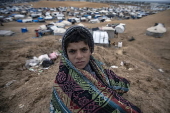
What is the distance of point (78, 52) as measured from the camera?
4.37 feet

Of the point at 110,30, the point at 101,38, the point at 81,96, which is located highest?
the point at 110,30

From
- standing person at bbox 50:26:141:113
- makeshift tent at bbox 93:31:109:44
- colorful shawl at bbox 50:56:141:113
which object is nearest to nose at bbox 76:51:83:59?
standing person at bbox 50:26:141:113

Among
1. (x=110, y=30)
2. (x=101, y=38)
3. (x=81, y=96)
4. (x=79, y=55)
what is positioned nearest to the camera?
(x=81, y=96)

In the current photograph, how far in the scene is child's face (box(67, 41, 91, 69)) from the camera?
1313 mm

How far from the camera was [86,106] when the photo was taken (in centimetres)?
107

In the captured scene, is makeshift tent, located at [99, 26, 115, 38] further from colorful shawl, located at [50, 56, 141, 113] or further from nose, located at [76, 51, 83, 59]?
colorful shawl, located at [50, 56, 141, 113]

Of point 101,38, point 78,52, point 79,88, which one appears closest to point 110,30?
point 101,38

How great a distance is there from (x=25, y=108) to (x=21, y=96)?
0.58 meters

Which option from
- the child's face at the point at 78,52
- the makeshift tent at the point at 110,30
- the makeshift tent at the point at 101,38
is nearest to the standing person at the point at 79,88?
the child's face at the point at 78,52

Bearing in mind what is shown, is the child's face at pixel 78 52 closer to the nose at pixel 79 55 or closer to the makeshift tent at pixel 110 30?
the nose at pixel 79 55

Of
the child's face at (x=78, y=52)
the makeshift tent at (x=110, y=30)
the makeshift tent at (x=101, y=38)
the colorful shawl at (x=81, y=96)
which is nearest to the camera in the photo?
the colorful shawl at (x=81, y=96)

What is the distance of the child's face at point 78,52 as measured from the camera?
131 centimetres

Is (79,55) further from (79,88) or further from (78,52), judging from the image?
(79,88)

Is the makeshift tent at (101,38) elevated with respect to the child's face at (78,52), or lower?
lower
